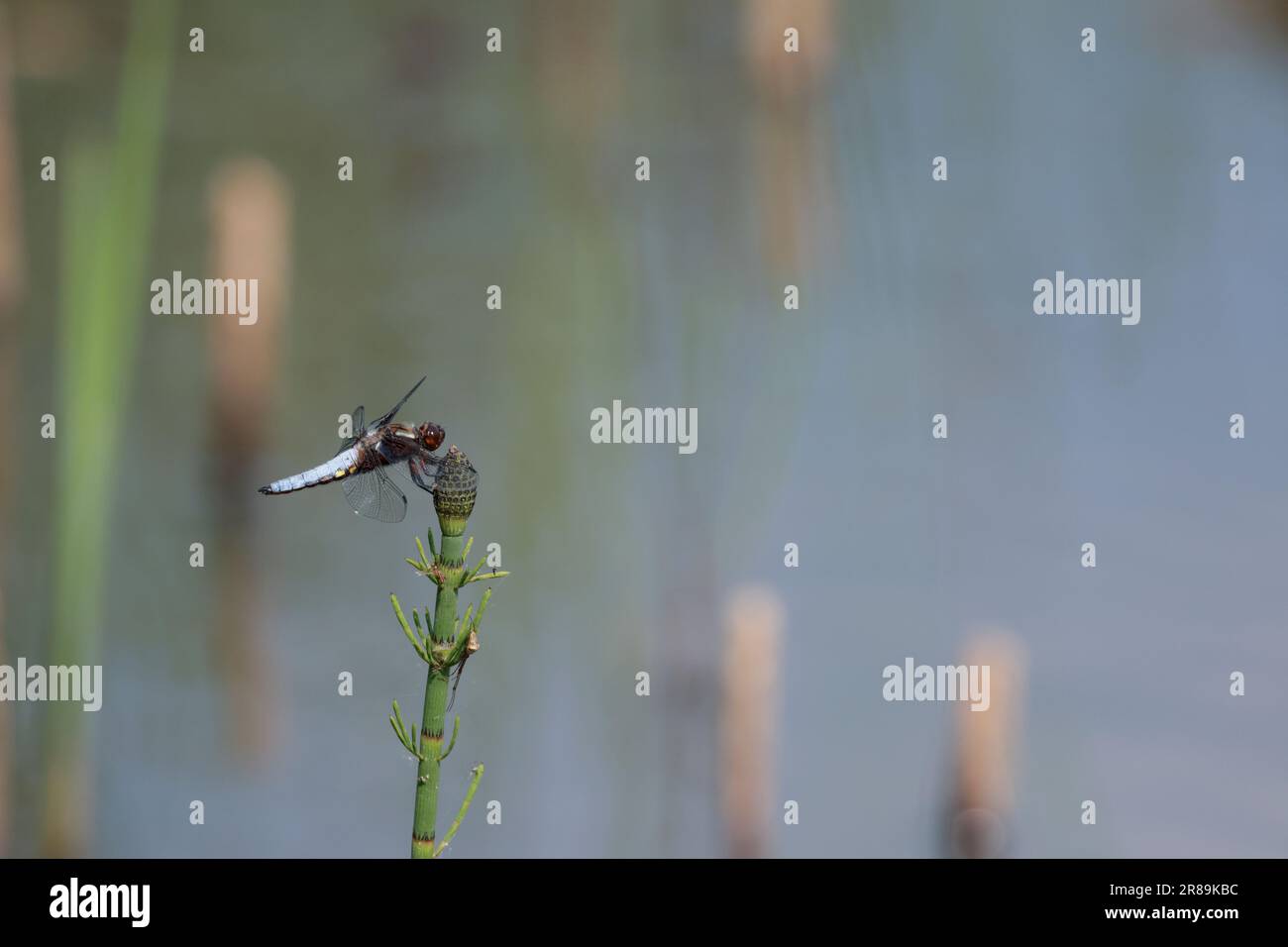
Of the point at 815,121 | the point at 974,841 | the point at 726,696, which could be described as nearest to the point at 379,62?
the point at 815,121

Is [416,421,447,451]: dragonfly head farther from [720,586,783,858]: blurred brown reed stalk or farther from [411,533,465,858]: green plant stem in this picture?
[720,586,783,858]: blurred brown reed stalk

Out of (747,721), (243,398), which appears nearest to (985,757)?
(747,721)

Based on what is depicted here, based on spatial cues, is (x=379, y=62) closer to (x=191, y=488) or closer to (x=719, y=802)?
(x=191, y=488)

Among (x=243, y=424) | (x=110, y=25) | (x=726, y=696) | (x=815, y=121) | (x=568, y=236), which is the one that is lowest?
(x=726, y=696)

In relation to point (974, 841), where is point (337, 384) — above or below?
above

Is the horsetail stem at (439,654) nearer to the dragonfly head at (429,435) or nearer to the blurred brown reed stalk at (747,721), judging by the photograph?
the dragonfly head at (429,435)
